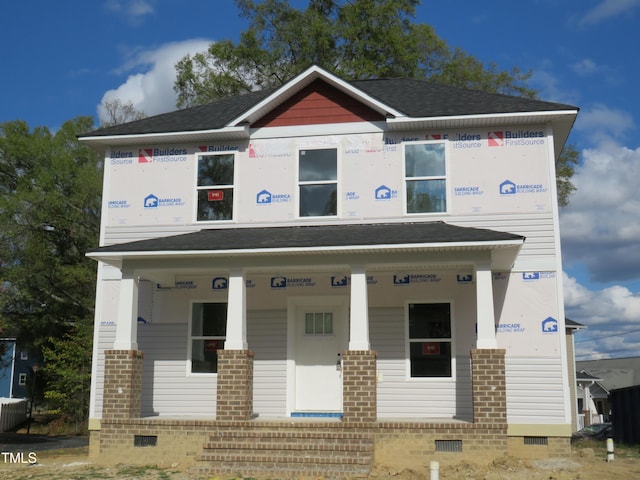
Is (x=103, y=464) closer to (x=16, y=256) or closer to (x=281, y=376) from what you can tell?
(x=281, y=376)

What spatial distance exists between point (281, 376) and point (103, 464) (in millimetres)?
3828

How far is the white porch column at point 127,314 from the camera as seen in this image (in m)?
13.3

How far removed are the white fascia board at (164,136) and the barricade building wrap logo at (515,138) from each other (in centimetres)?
525

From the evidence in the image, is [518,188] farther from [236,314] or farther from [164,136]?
[164,136]

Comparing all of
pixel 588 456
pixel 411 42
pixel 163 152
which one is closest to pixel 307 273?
pixel 163 152

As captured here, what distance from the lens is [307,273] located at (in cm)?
1462

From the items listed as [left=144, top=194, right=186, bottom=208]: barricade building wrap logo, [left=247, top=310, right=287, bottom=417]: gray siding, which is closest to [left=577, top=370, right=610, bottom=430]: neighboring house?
[left=247, top=310, right=287, bottom=417]: gray siding

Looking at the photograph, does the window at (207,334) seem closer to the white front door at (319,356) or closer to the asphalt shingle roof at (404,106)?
the white front door at (319,356)

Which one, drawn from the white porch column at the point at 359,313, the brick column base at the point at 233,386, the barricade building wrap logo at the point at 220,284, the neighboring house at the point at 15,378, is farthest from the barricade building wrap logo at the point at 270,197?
the neighboring house at the point at 15,378

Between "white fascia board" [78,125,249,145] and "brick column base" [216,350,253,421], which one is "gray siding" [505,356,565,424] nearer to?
"brick column base" [216,350,253,421]

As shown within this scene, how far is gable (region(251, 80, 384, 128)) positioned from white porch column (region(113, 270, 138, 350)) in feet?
14.5

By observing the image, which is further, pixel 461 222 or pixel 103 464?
pixel 461 222

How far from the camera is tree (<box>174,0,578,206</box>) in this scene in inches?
1210

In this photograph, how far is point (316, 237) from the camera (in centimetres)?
1315
